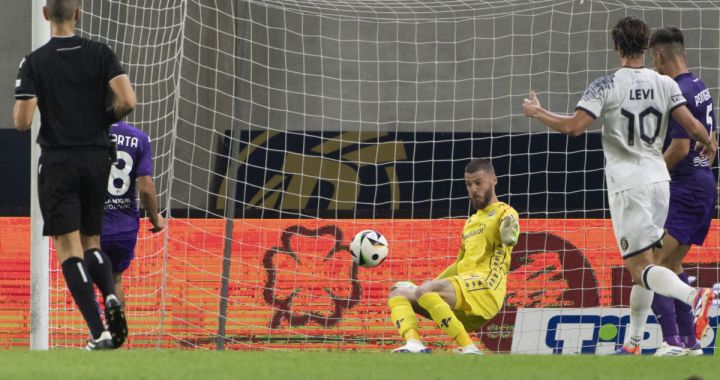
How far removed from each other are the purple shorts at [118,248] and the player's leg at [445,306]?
1838 millimetres

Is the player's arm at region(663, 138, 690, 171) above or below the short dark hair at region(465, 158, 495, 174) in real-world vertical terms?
above

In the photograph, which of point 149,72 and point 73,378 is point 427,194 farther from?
point 73,378

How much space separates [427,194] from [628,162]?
623cm

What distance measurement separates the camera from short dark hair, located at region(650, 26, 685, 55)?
650cm

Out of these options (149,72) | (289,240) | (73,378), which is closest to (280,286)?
(289,240)

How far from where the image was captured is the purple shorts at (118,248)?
7277 millimetres

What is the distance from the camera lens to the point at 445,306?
6727 millimetres

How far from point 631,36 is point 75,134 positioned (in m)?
2.69

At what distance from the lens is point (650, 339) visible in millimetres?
9016

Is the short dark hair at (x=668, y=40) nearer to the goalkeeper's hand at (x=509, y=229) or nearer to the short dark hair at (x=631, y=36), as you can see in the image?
the short dark hair at (x=631, y=36)

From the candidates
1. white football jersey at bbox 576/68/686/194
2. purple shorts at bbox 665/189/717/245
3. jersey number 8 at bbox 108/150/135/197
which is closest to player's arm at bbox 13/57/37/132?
jersey number 8 at bbox 108/150/135/197

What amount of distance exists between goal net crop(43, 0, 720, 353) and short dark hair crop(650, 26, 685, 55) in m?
2.91

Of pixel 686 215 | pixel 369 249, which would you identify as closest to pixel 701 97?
pixel 686 215

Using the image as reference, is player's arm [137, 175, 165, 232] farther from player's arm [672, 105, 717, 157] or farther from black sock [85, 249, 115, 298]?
player's arm [672, 105, 717, 157]
